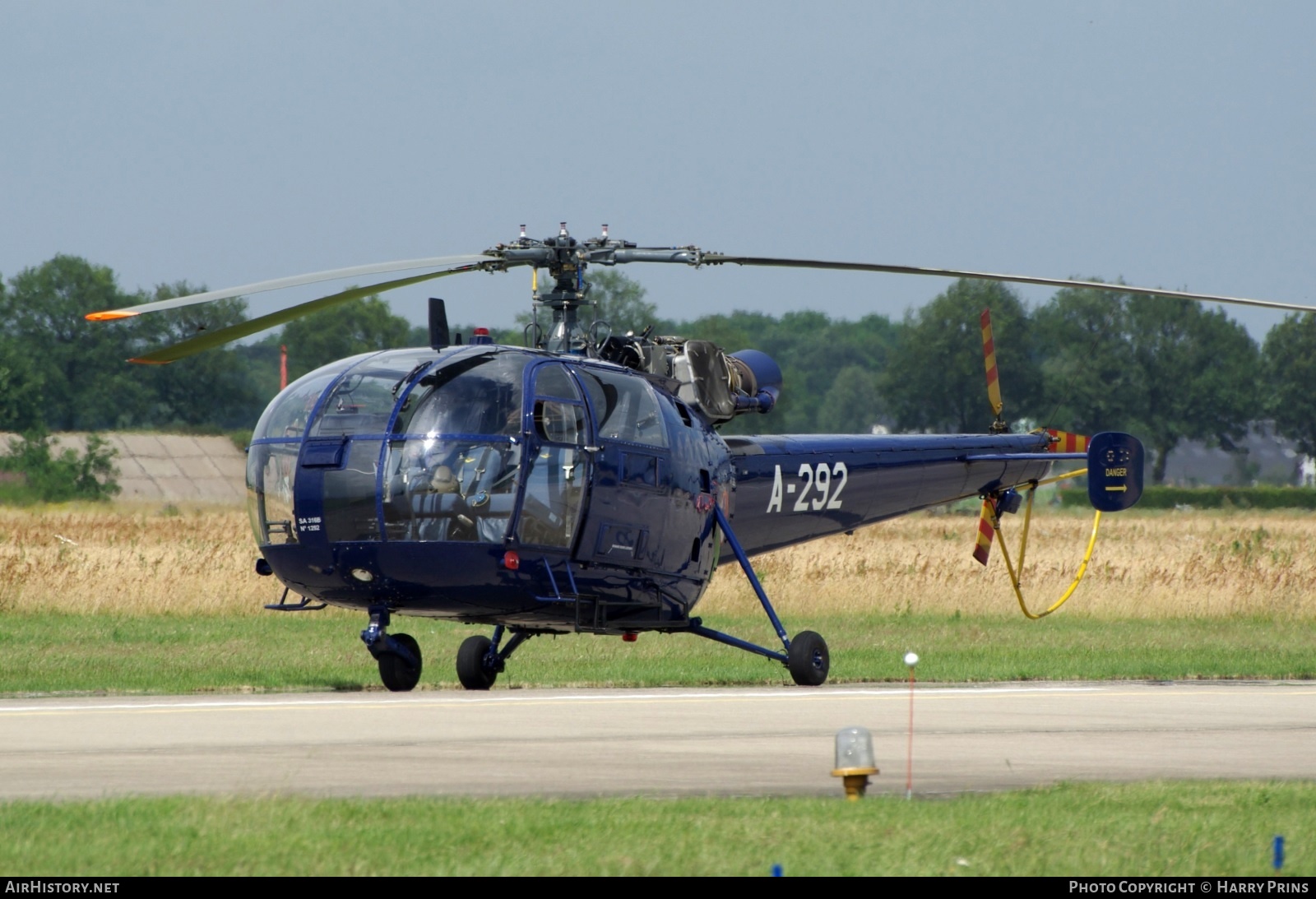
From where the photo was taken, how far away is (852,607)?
24.6 meters

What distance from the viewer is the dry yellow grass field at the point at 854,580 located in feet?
77.3

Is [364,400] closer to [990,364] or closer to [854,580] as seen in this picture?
[990,364]

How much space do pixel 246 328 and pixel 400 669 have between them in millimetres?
3045

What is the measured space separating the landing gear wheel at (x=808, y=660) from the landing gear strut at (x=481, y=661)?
2.31 meters

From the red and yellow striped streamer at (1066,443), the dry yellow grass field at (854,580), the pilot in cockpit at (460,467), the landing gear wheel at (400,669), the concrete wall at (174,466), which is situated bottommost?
the concrete wall at (174,466)

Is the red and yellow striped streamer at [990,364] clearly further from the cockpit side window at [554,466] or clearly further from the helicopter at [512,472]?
the cockpit side window at [554,466]

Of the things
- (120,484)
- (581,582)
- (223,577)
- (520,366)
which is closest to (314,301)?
(520,366)

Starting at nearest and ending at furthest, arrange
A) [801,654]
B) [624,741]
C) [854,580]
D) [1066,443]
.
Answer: [624,741] → [801,654] → [1066,443] → [854,580]

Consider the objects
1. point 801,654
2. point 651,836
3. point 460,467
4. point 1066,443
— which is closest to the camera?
point 651,836

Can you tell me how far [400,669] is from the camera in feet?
44.4

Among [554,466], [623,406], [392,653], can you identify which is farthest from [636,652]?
[554,466]

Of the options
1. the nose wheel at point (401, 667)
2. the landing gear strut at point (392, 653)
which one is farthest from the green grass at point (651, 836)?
the nose wheel at point (401, 667)

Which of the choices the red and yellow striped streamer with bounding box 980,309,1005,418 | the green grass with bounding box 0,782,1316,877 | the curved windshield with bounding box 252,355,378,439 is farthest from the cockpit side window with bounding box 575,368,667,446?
the red and yellow striped streamer with bounding box 980,309,1005,418

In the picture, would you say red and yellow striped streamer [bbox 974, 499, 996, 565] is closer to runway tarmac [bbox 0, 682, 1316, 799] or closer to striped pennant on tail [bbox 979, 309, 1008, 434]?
striped pennant on tail [bbox 979, 309, 1008, 434]
